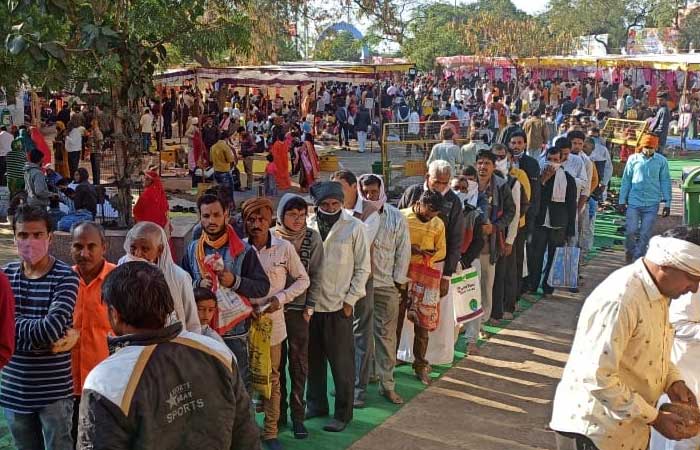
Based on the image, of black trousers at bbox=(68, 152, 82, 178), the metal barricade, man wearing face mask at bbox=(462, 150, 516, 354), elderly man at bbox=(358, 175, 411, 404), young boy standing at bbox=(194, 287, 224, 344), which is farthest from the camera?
black trousers at bbox=(68, 152, 82, 178)

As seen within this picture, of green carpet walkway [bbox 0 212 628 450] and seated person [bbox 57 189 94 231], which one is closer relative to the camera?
green carpet walkway [bbox 0 212 628 450]

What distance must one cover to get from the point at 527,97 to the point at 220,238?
2936 cm

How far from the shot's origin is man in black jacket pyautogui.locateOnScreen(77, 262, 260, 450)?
254 cm

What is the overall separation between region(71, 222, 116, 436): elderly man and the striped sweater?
111mm

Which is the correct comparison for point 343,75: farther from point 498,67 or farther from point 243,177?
point 498,67

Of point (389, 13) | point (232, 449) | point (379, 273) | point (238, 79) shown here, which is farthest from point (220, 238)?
point (389, 13)

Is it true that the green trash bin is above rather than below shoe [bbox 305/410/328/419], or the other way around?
above

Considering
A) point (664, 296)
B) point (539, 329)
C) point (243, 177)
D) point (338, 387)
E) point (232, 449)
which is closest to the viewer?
point (232, 449)

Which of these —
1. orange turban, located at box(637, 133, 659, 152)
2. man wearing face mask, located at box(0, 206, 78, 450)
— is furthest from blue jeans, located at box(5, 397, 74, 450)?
orange turban, located at box(637, 133, 659, 152)

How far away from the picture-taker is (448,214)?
7.04 metres

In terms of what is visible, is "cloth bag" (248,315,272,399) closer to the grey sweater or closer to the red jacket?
the grey sweater

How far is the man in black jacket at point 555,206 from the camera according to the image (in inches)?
373

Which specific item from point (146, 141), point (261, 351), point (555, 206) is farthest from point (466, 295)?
point (146, 141)

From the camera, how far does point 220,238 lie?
203 inches
